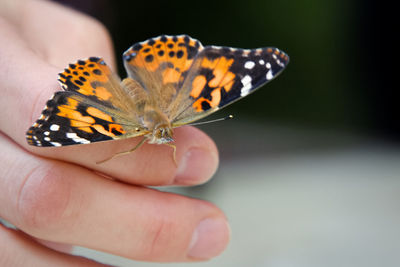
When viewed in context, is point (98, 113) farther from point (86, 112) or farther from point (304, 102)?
point (304, 102)

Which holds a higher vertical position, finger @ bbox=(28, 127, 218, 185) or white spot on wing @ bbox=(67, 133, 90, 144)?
white spot on wing @ bbox=(67, 133, 90, 144)

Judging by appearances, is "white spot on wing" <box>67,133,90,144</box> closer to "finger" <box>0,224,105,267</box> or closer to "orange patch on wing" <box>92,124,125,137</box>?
"orange patch on wing" <box>92,124,125,137</box>

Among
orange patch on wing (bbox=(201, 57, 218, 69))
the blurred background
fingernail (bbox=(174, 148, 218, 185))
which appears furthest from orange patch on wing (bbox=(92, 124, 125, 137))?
the blurred background

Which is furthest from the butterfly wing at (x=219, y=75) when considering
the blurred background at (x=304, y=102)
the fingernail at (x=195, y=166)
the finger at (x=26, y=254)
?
the blurred background at (x=304, y=102)

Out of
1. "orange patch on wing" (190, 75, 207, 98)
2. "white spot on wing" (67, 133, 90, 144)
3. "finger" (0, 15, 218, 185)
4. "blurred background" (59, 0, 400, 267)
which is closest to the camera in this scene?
"white spot on wing" (67, 133, 90, 144)

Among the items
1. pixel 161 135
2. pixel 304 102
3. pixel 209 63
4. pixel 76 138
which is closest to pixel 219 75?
pixel 209 63

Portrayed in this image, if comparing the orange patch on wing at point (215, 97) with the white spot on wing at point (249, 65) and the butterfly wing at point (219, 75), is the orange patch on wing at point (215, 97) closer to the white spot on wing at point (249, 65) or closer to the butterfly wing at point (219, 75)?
the butterfly wing at point (219, 75)

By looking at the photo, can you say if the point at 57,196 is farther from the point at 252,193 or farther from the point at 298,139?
the point at 298,139
